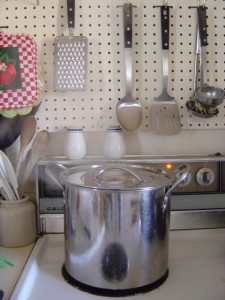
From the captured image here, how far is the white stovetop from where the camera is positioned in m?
0.63

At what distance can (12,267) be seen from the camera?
29.0 inches

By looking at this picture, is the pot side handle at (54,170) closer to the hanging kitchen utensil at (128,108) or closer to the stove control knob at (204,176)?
the hanging kitchen utensil at (128,108)

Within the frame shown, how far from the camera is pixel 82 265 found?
648mm

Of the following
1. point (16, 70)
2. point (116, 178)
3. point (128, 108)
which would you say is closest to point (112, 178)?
point (116, 178)

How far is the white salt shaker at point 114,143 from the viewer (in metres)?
0.92

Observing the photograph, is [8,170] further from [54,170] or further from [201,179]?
[201,179]

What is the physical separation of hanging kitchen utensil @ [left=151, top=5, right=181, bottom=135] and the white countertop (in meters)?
0.51

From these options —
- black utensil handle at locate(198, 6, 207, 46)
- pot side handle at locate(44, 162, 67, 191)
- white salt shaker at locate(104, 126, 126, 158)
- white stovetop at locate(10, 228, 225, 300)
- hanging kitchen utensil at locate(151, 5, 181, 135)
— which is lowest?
white stovetop at locate(10, 228, 225, 300)

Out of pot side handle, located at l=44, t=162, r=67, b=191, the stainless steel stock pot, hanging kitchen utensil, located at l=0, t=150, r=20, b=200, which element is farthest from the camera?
hanging kitchen utensil, located at l=0, t=150, r=20, b=200

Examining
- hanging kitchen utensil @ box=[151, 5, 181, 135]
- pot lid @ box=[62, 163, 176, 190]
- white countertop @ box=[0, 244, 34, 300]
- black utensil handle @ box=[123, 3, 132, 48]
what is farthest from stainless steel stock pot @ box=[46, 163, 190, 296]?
black utensil handle @ box=[123, 3, 132, 48]

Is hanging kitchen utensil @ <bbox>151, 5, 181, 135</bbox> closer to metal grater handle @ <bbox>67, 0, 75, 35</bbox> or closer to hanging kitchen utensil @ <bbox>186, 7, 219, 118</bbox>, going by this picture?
hanging kitchen utensil @ <bbox>186, 7, 219, 118</bbox>

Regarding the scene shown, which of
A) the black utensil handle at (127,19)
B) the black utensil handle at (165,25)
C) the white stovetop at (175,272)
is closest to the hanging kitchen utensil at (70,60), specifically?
the black utensil handle at (127,19)

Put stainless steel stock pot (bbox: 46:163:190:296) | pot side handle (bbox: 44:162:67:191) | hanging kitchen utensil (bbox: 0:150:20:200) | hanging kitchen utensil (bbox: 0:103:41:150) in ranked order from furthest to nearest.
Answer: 1. hanging kitchen utensil (bbox: 0:103:41:150)
2. hanging kitchen utensil (bbox: 0:150:20:200)
3. pot side handle (bbox: 44:162:67:191)
4. stainless steel stock pot (bbox: 46:163:190:296)

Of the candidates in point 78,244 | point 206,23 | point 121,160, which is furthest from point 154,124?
point 78,244
